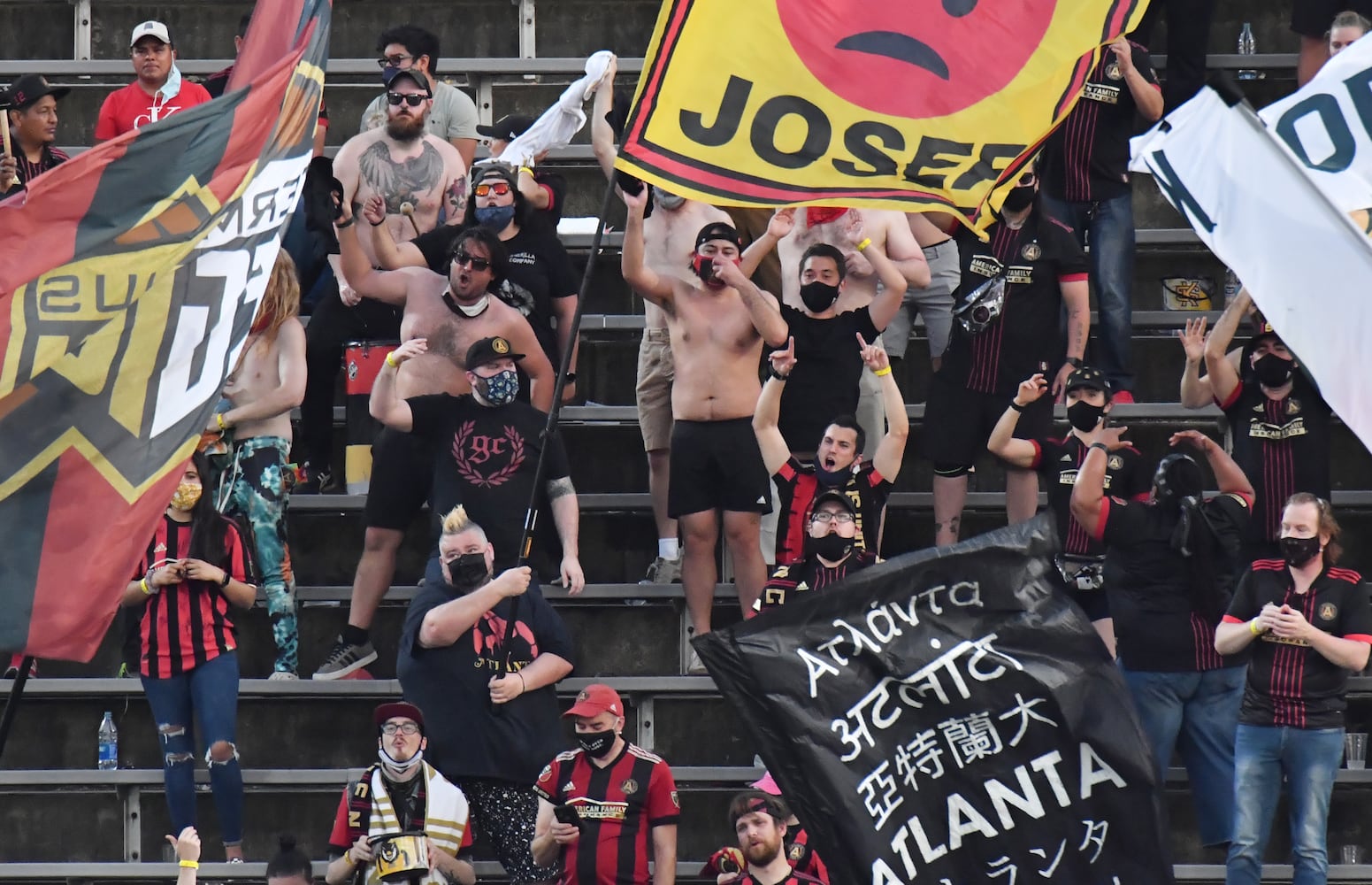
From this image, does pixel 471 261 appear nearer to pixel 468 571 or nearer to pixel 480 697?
pixel 468 571

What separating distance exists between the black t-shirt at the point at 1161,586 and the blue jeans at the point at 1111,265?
6.31 feet

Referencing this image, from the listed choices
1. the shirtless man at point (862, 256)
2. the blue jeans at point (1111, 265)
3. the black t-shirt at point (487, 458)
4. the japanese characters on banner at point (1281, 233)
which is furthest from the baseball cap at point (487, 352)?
the japanese characters on banner at point (1281, 233)

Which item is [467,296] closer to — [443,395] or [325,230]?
[443,395]

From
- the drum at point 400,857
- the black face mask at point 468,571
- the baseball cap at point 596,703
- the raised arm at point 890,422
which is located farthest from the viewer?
the raised arm at point 890,422

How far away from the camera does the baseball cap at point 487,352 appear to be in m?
10.7

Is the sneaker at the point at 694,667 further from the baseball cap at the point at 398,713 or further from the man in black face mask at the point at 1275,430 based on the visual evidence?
the man in black face mask at the point at 1275,430

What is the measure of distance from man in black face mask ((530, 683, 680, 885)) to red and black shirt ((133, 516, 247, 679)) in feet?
5.39

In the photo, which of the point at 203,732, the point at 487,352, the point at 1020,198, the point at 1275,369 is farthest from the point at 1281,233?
the point at 203,732

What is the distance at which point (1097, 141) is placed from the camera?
12062mm

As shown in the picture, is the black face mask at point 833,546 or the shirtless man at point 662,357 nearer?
the black face mask at point 833,546

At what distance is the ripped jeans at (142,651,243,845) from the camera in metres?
10.1

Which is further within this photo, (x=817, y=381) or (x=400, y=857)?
(x=817, y=381)

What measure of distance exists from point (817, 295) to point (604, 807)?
9.10ft

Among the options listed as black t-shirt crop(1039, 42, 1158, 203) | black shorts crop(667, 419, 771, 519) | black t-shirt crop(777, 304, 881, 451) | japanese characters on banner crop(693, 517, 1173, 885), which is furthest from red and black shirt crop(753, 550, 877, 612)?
black t-shirt crop(1039, 42, 1158, 203)
